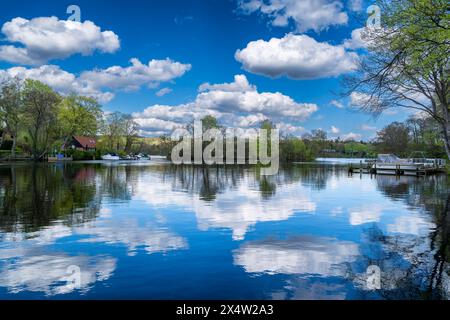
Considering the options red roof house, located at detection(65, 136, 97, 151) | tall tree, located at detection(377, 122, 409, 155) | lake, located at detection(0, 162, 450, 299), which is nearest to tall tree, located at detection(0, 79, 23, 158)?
red roof house, located at detection(65, 136, 97, 151)

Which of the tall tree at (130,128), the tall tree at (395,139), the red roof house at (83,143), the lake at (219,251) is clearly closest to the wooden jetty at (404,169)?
the lake at (219,251)

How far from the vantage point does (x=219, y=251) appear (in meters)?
9.31

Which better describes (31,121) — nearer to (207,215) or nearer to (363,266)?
(207,215)

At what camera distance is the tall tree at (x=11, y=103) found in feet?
193

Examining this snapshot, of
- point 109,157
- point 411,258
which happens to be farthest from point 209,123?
point 411,258

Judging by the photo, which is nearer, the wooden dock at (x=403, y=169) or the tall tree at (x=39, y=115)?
the wooden dock at (x=403, y=169)

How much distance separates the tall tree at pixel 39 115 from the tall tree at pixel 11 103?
3.29 ft

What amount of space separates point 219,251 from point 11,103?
61.6 meters

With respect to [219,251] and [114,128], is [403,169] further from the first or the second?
[114,128]

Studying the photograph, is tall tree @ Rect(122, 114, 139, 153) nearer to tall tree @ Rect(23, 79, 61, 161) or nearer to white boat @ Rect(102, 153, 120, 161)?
white boat @ Rect(102, 153, 120, 161)

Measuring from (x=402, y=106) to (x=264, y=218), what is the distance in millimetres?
17118

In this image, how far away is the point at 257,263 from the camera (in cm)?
832

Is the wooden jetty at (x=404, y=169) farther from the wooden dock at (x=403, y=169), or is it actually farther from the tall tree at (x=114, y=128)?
the tall tree at (x=114, y=128)
